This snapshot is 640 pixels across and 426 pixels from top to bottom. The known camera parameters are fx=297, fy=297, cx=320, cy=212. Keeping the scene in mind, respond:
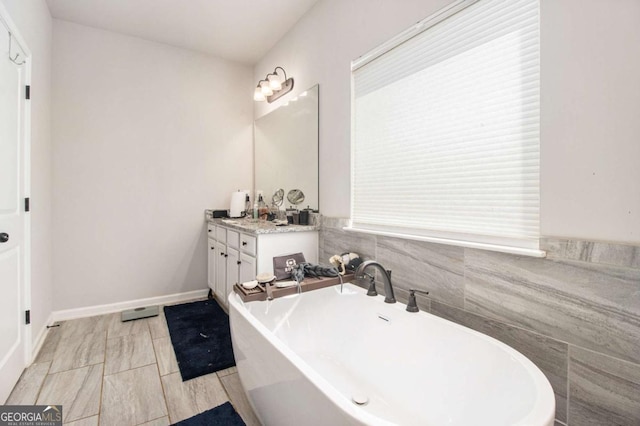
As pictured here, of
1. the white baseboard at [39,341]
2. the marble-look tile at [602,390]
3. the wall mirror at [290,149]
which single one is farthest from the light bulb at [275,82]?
the marble-look tile at [602,390]

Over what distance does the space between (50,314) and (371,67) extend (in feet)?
11.6

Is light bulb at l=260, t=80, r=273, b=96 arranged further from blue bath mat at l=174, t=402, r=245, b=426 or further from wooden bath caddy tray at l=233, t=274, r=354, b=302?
blue bath mat at l=174, t=402, r=245, b=426

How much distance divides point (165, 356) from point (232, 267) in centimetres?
85

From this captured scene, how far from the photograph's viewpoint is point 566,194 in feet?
3.73

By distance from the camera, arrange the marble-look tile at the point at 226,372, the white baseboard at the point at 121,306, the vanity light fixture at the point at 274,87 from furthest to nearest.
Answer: the vanity light fixture at the point at 274,87 → the white baseboard at the point at 121,306 → the marble-look tile at the point at 226,372

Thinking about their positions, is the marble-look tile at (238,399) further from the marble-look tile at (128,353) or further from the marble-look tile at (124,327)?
the marble-look tile at (124,327)

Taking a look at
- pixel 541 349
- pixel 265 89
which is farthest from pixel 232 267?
pixel 541 349

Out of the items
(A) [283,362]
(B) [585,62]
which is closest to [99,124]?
(A) [283,362]

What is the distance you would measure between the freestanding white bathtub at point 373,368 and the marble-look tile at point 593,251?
423 mm

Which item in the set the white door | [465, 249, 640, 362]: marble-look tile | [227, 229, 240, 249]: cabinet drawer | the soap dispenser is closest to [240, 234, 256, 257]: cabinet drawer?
[227, 229, 240, 249]: cabinet drawer

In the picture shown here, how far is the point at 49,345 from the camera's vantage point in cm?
235

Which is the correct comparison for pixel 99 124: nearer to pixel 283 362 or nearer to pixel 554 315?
pixel 283 362

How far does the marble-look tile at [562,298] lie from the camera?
1.00 metres

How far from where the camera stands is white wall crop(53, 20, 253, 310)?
9.50ft
